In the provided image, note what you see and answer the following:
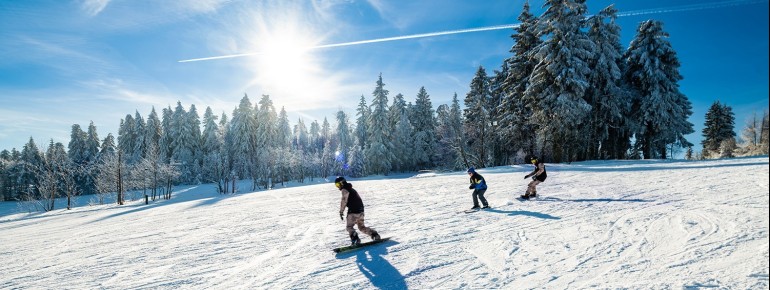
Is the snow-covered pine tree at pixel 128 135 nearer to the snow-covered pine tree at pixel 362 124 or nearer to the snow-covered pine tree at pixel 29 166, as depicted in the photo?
the snow-covered pine tree at pixel 29 166

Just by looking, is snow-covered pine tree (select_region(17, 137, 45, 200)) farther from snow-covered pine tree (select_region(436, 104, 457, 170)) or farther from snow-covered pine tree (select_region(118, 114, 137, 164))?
snow-covered pine tree (select_region(436, 104, 457, 170))

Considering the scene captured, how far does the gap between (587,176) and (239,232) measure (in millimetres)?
16559

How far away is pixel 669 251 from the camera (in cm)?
589

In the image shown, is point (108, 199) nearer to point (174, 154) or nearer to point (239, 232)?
point (174, 154)

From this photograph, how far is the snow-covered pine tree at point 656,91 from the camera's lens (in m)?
26.5

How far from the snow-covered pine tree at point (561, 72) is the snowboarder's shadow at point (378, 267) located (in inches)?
823

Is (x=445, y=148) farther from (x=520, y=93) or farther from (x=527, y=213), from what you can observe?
(x=527, y=213)

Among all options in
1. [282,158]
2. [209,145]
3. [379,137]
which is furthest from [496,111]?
[209,145]

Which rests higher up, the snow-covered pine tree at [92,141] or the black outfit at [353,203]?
the snow-covered pine tree at [92,141]

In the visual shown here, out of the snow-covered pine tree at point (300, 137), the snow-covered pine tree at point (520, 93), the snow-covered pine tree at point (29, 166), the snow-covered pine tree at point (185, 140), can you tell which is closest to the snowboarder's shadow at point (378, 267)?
the snow-covered pine tree at point (520, 93)

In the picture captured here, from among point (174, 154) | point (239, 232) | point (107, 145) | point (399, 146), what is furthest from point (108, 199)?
point (239, 232)

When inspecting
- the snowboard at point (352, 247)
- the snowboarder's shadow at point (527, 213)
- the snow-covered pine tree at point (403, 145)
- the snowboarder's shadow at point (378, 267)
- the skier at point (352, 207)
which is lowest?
the snowboarder's shadow at point (378, 267)

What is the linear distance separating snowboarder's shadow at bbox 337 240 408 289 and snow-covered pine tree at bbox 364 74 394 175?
43.0 m

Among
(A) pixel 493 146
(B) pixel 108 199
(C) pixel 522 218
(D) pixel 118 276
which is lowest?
(B) pixel 108 199
